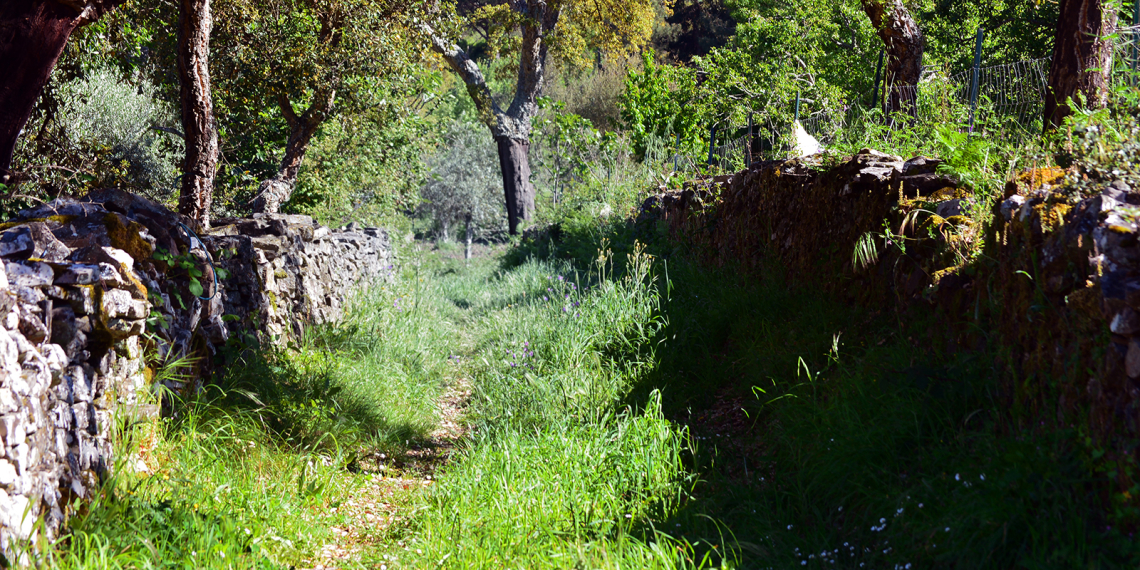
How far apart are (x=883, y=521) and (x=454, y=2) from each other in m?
10.5

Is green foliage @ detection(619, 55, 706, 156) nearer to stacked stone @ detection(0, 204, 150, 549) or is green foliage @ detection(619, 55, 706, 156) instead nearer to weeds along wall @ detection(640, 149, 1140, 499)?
weeds along wall @ detection(640, 149, 1140, 499)

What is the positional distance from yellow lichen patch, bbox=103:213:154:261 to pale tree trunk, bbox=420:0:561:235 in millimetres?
12877

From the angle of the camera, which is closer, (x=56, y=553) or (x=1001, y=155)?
(x=56, y=553)

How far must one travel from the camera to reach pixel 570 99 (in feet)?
98.9

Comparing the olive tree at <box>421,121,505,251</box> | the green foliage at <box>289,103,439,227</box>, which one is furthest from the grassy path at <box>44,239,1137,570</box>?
the olive tree at <box>421,121,505,251</box>

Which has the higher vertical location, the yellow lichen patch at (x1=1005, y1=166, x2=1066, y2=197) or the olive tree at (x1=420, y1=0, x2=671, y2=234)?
the olive tree at (x1=420, y1=0, x2=671, y2=234)

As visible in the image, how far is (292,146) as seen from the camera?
10.4 meters

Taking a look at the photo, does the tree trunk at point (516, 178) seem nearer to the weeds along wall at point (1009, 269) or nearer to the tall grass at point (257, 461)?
the tall grass at point (257, 461)

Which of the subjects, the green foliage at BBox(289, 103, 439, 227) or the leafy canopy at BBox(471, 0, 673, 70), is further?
the leafy canopy at BBox(471, 0, 673, 70)

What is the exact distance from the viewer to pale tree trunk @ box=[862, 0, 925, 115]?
7.27 meters

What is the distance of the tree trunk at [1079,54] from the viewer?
5.04 metres

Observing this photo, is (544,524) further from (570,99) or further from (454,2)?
(570,99)

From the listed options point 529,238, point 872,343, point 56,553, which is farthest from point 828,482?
point 529,238

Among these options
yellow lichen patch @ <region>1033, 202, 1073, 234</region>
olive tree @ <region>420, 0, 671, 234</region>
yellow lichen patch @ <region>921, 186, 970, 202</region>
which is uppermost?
olive tree @ <region>420, 0, 671, 234</region>
